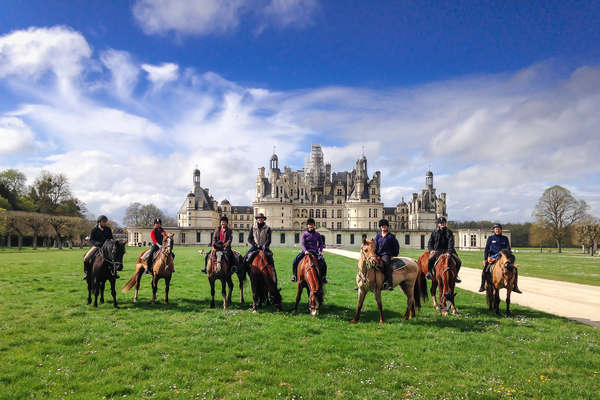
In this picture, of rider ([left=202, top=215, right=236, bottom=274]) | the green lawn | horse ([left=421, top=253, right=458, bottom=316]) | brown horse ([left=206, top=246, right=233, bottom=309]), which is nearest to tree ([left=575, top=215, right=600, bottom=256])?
the green lawn

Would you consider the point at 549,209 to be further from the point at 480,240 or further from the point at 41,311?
the point at 41,311

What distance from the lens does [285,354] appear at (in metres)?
6.55

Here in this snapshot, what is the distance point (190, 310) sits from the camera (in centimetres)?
1016

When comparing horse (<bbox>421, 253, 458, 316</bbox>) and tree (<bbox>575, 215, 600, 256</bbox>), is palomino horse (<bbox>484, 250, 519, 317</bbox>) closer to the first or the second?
horse (<bbox>421, 253, 458, 316</bbox>)

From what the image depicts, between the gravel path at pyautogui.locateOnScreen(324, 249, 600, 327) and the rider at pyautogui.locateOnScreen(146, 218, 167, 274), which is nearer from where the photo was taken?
the gravel path at pyautogui.locateOnScreen(324, 249, 600, 327)

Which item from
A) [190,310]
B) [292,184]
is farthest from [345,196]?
[190,310]

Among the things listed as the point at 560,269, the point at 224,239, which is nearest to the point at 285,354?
the point at 224,239

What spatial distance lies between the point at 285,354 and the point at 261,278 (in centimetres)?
360

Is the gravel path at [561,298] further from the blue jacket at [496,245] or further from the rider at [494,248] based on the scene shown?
the blue jacket at [496,245]

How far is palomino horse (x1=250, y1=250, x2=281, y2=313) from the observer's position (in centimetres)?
996

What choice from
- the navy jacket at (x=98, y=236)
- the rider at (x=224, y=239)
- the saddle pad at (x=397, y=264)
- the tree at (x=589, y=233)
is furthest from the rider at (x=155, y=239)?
the tree at (x=589, y=233)

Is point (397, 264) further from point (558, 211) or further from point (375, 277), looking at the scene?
point (558, 211)

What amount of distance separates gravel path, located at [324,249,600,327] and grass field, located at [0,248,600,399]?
119cm

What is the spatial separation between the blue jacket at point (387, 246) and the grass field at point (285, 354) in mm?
1688
